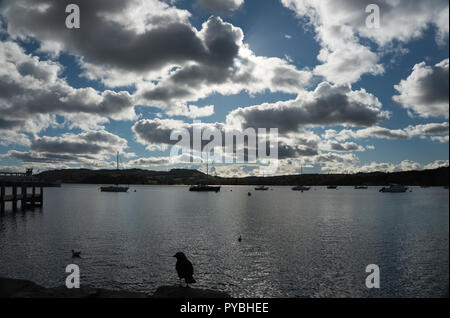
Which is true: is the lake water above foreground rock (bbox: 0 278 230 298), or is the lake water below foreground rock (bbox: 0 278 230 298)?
below

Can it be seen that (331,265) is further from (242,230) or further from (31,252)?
(31,252)

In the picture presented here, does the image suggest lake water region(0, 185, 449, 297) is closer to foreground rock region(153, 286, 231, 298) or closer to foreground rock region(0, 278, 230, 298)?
foreground rock region(153, 286, 231, 298)

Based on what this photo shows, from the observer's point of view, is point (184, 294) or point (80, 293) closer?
point (80, 293)

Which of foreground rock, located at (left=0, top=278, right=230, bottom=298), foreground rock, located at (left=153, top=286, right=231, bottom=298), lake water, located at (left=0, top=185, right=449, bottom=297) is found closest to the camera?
foreground rock, located at (left=0, top=278, right=230, bottom=298)

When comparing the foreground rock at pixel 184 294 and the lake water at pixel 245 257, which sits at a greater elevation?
the foreground rock at pixel 184 294

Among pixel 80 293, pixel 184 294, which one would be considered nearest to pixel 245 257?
pixel 184 294

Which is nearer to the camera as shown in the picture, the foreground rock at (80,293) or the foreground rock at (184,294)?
the foreground rock at (80,293)

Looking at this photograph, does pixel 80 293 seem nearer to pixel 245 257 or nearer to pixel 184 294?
pixel 184 294

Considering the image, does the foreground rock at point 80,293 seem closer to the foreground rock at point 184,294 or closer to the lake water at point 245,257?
the foreground rock at point 184,294

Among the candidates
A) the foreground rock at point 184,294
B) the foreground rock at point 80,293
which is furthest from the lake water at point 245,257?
the foreground rock at point 80,293

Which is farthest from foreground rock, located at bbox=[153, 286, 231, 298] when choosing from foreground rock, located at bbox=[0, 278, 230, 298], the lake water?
the lake water

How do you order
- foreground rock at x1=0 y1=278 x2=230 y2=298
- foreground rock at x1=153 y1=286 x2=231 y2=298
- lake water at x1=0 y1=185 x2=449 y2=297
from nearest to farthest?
1. foreground rock at x1=0 y1=278 x2=230 y2=298
2. foreground rock at x1=153 y1=286 x2=231 y2=298
3. lake water at x1=0 y1=185 x2=449 y2=297

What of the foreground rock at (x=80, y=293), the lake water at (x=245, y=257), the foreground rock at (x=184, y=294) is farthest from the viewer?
the lake water at (x=245, y=257)
